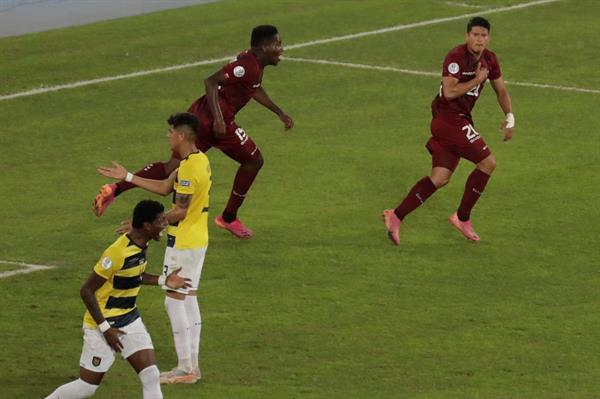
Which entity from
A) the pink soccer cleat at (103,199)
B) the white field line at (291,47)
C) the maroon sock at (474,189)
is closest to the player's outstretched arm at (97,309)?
the pink soccer cleat at (103,199)

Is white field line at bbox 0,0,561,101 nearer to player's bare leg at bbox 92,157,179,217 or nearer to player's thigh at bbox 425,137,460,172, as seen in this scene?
player's bare leg at bbox 92,157,179,217

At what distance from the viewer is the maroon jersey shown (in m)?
18.1

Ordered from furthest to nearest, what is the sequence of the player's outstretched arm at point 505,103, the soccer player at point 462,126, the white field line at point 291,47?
the white field line at point 291,47
the player's outstretched arm at point 505,103
the soccer player at point 462,126

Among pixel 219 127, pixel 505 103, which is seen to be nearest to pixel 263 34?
pixel 219 127

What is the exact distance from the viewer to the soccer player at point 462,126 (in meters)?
18.1

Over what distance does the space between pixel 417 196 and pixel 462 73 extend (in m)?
1.50

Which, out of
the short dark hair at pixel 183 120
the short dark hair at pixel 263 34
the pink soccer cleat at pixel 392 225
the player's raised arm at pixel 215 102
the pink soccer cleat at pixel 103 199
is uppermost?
the short dark hair at pixel 183 120

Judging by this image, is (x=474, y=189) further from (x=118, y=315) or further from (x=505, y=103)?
(x=118, y=315)

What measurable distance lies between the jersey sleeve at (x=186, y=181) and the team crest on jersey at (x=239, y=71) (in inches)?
168

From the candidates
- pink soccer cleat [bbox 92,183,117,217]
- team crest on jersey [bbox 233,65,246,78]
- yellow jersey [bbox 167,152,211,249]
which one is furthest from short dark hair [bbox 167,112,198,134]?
team crest on jersey [bbox 233,65,246,78]

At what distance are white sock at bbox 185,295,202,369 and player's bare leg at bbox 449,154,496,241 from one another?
5.28m


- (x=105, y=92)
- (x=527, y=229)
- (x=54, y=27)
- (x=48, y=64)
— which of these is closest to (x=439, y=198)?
(x=527, y=229)

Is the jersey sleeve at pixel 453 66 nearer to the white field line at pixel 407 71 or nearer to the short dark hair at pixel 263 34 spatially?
the short dark hair at pixel 263 34

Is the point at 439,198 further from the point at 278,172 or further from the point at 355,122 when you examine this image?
the point at 355,122
